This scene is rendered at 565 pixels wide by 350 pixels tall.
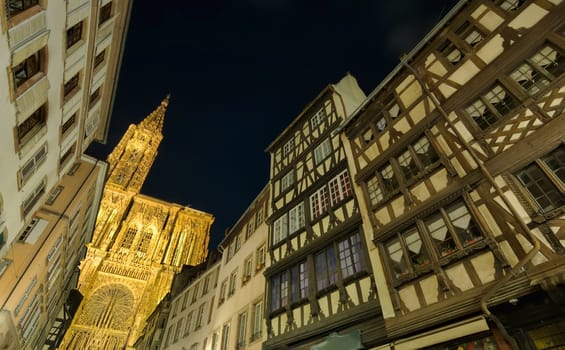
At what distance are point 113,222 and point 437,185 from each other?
62.9m

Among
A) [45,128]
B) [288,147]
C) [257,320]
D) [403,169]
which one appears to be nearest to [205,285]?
[257,320]

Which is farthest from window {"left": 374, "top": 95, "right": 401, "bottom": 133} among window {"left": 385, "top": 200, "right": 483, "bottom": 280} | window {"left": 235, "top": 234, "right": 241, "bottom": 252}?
window {"left": 235, "top": 234, "right": 241, "bottom": 252}

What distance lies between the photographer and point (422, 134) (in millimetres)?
8680

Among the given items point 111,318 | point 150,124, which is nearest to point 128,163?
point 150,124

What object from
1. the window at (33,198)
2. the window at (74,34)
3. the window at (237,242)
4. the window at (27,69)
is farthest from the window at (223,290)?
the window at (74,34)

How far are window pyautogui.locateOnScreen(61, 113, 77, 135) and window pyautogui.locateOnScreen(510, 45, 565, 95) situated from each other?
16.3 metres

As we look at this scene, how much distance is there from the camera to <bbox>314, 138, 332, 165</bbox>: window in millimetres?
13341

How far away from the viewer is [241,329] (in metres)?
13.5

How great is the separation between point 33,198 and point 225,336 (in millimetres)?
10890

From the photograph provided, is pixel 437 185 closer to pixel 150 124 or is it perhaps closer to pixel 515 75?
pixel 515 75

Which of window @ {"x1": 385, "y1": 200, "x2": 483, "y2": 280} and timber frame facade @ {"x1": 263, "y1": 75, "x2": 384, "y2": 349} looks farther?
timber frame facade @ {"x1": 263, "y1": 75, "x2": 384, "y2": 349}

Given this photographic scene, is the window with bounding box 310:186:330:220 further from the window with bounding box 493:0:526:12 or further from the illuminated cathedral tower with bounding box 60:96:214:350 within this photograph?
the illuminated cathedral tower with bounding box 60:96:214:350

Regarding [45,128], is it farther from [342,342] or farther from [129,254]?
[129,254]

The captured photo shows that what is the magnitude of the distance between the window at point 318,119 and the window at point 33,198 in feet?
42.3
